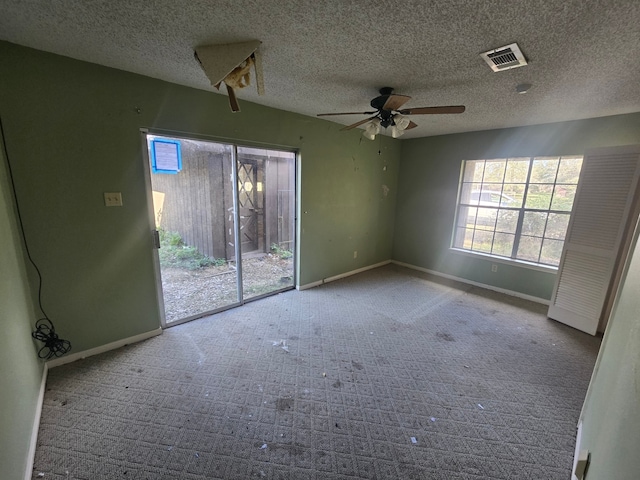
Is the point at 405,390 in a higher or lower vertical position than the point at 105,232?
lower

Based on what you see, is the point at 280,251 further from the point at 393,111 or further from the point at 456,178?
the point at 456,178

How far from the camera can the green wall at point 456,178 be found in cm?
294

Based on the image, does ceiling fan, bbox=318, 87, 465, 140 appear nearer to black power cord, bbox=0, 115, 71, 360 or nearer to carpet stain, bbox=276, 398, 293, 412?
carpet stain, bbox=276, 398, 293, 412

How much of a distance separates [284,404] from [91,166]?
7.53 ft

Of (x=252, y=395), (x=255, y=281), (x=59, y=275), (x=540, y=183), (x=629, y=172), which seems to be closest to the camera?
(x=252, y=395)

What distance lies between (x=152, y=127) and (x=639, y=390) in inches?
130

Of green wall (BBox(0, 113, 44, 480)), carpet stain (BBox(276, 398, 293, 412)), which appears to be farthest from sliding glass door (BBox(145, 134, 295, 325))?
carpet stain (BBox(276, 398, 293, 412))

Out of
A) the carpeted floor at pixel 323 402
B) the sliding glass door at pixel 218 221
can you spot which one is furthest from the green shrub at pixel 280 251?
the carpeted floor at pixel 323 402

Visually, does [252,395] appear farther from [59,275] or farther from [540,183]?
[540,183]

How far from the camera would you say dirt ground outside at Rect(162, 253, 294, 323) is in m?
3.00

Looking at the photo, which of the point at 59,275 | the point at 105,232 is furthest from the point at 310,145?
the point at 59,275

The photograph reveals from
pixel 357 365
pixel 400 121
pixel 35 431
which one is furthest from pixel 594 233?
pixel 35 431

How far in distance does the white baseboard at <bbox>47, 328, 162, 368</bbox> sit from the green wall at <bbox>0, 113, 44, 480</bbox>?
161mm

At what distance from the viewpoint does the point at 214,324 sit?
8.92 feet
